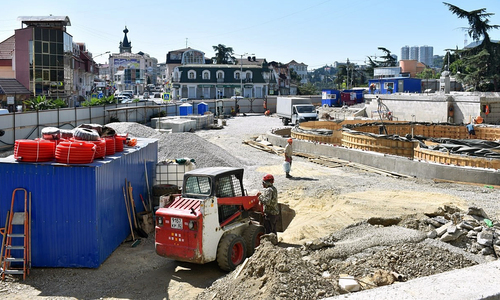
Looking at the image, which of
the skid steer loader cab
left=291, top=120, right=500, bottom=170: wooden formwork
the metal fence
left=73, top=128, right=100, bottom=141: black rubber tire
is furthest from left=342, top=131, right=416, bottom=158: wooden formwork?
the metal fence

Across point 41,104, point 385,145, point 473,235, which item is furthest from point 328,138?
point 41,104

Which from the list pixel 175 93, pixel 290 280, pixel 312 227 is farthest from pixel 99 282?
pixel 175 93

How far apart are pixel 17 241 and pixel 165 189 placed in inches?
163

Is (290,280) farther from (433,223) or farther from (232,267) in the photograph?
(433,223)

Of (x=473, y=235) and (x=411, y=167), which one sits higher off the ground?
(x=411, y=167)

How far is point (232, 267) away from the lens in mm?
9547

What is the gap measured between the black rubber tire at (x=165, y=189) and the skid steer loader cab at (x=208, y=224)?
287 centimetres

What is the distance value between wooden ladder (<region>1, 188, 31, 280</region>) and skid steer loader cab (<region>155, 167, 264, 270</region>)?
8.16ft

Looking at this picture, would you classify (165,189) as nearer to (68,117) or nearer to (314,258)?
(314,258)

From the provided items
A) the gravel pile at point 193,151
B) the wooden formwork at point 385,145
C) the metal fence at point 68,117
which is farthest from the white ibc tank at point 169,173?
the metal fence at point 68,117

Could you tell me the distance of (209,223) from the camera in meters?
9.34

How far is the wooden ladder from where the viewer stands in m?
9.52

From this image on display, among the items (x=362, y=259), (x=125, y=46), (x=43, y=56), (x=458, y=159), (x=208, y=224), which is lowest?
(x=362, y=259)

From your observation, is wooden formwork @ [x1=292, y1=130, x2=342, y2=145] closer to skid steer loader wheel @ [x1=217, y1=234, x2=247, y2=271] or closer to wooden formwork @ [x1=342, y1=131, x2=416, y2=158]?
wooden formwork @ [x1=342, y1=131, x2=416, y2=158]
